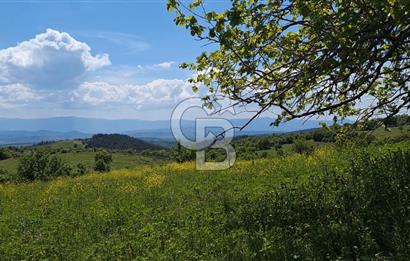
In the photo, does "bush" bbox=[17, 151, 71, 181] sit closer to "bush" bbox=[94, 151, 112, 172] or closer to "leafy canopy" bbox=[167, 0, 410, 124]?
"bush" bbox=[94, 151, 112, 172]

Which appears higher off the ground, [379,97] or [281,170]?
[379,97]

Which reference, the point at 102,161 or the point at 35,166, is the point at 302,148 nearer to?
the point at 35,166

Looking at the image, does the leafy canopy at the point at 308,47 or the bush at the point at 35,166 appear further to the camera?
the bush at the point at 35,166

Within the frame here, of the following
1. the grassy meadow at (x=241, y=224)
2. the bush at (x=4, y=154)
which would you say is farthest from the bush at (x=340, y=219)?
the bush at (x=4, y=154)

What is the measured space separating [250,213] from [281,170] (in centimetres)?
758

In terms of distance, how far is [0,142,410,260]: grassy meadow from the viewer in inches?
258

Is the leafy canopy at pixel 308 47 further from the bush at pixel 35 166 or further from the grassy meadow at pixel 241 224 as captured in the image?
the bush at pixel 35 166

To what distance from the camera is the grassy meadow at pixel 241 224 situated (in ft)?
21.5

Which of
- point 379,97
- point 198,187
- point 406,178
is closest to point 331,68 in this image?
point 406,178

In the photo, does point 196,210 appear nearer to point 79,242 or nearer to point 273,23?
point 79,242

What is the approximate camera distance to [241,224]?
864cm

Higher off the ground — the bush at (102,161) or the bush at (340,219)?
the bush at (340,219)

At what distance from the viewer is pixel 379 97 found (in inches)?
440

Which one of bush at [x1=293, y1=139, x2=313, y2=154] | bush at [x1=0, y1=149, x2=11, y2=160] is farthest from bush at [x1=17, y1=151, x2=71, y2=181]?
bush at [x1=0, y1=149, x2=11, y2=160]
